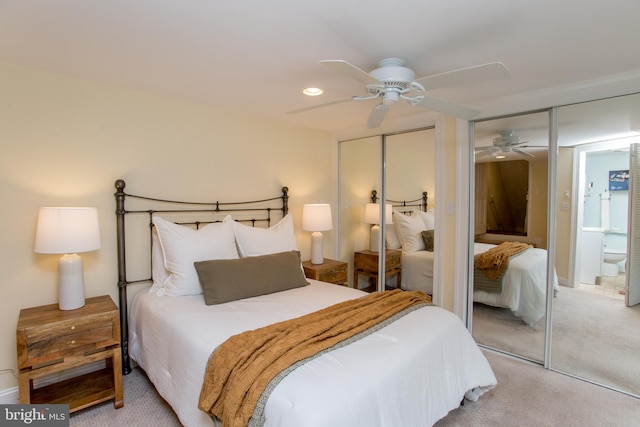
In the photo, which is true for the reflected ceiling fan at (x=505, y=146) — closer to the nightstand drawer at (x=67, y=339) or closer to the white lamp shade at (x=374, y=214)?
the white lamp shade at (x=374, y=214)

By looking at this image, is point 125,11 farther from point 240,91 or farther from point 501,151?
point 501,151

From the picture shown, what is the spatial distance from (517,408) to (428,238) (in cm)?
158

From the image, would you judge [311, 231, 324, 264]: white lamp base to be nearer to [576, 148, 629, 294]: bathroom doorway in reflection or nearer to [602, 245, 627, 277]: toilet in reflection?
[576, 148, 629, 294]: bathroom doorway in reflection

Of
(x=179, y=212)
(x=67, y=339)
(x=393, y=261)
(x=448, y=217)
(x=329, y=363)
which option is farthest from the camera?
(x=393, y=261)

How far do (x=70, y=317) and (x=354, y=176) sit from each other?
2.97m

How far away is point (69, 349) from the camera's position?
196cm

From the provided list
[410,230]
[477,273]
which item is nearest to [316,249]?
[410,230]

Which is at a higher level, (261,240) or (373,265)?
(261,240)

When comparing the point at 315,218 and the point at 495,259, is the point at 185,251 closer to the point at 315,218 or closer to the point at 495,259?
the point at 315,218

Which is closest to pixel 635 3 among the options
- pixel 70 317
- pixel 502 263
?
pixel 502 263

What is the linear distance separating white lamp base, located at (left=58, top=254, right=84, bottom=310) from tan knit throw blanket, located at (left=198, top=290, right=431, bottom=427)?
116 cm

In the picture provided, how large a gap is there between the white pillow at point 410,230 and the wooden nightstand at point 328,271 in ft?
2.28

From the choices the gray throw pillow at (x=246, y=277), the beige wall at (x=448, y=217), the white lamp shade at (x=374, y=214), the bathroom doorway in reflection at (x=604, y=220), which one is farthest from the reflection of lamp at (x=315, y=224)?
the bathroom doorway in reflection at (x=604, y=220)

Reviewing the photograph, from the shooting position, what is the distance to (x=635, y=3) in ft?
4.65
